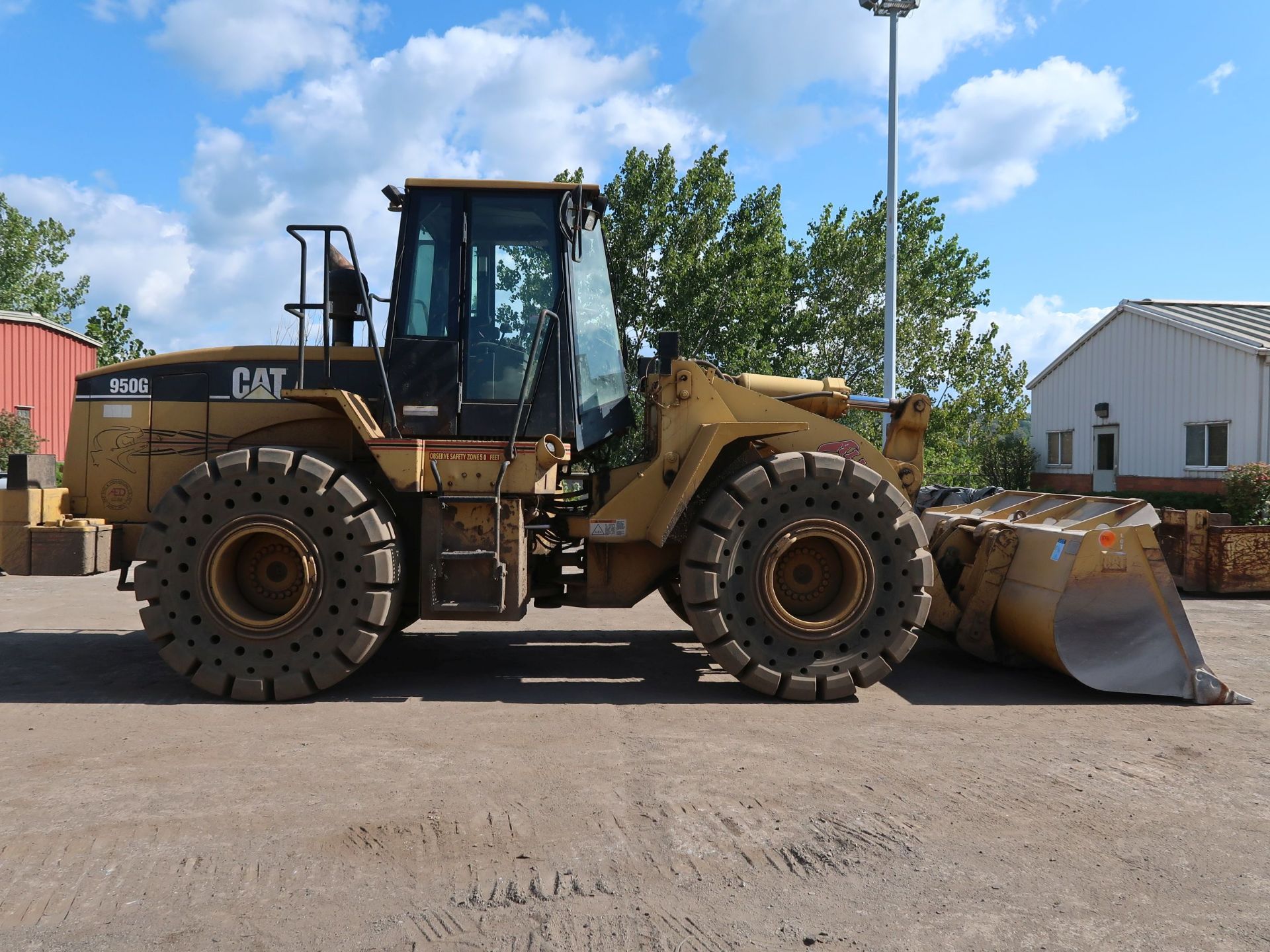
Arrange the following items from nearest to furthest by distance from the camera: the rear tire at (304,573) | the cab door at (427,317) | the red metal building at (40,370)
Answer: the rear tire at (304,573), the cab door at (427,317), the red metal building at (40,370)

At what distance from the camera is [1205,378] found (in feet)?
57.6

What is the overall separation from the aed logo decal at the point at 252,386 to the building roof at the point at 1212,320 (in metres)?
16.3

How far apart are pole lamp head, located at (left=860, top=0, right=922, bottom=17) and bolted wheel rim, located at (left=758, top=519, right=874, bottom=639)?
14.6m

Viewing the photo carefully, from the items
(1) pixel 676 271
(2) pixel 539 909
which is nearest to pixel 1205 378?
(1) pixel 676 271

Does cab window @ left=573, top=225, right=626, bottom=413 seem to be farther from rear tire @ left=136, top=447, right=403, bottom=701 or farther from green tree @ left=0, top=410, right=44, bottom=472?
green tree @ left=0, top=410, right=44, bottom=472

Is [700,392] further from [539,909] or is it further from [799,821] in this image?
[539,909]

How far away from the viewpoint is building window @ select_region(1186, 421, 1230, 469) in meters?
17.3

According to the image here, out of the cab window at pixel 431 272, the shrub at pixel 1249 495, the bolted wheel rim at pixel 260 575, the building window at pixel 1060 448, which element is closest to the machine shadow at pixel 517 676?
the bolted wheel rim at pixel 260 575

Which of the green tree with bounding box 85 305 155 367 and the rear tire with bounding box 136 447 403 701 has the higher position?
the green tree with bounding box 85 305 155 367

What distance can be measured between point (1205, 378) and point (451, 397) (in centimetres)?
1642

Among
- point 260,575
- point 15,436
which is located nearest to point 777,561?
point 260,575

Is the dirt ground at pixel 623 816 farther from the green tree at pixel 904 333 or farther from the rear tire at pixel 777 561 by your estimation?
the green tree at pixel 904 333

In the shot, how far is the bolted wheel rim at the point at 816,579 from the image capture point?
6078mm

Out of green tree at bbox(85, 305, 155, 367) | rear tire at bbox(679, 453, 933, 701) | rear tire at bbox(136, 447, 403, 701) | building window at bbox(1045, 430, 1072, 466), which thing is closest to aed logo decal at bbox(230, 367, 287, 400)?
rear tire at bbox(136, 447, 403, 701)
